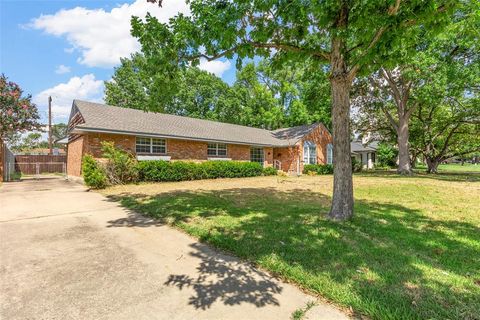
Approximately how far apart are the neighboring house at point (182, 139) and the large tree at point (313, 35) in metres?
Answer: 8.74

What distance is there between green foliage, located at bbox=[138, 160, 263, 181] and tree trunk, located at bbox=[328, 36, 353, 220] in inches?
434

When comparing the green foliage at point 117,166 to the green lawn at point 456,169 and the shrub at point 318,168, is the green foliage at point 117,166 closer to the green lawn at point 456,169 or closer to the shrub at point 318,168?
the shrub at point 318,168

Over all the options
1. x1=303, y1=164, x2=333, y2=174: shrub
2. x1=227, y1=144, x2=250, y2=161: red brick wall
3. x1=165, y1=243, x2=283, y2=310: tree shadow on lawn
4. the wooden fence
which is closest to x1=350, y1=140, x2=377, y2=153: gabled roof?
x1=303, y1=164, x2=333, y2=174: shrub

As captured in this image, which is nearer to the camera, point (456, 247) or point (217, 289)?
point (217, 289)

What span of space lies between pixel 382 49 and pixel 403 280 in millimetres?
3996

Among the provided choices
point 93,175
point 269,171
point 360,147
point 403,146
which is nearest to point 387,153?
point 360,147

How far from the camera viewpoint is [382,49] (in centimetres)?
474

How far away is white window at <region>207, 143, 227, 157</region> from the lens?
19.1m

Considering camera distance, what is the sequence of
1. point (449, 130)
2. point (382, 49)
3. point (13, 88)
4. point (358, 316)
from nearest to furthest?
point (358, 316) → point (382, 49) → point (13, 88) → point (449, 130)

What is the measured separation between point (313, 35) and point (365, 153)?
39.5 metres

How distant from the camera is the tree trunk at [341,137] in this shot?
19.2 ft

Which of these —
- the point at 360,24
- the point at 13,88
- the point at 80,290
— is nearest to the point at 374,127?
the point at 360,24

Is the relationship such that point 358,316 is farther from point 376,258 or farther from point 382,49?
point 382,49

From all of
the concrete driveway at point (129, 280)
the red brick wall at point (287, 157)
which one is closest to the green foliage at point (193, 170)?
the red brick wall at point (287, 157)
